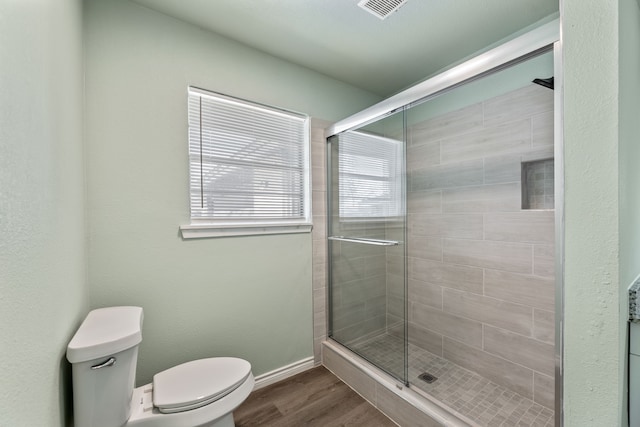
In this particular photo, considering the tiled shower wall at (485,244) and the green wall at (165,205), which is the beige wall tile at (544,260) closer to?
the tiled shower wall at (485,244)

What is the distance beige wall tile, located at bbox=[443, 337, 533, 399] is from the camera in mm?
1744

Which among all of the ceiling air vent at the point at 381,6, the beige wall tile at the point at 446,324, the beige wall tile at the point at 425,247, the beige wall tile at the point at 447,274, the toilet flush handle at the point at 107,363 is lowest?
the beige wall tile at the point at 446,324

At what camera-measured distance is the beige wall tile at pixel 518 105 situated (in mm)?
1633

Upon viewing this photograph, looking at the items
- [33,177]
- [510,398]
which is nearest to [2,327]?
[33,177]

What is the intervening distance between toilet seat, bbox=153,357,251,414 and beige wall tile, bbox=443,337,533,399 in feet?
5.38

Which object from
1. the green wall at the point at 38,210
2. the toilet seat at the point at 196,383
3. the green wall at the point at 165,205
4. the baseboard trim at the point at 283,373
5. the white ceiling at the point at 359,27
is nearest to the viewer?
the green wall at the point at 38,210

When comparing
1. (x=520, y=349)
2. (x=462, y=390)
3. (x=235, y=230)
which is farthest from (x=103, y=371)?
(x=520, y=349)

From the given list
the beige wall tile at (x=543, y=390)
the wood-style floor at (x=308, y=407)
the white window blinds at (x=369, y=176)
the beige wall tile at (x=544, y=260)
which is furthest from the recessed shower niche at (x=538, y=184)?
the wood-style floor at (x=308, y=407)

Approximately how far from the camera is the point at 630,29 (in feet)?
2.73

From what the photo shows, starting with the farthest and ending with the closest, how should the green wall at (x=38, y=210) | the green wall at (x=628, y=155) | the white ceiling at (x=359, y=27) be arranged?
the white ceiling at (x=359, y=27)
the green wall at (x=628, y=155)
the green wall at (x=38, y=210)

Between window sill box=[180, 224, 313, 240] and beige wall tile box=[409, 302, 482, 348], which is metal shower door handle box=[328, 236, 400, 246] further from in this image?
→ beige wall tile box=[409, 302, 482, 348]

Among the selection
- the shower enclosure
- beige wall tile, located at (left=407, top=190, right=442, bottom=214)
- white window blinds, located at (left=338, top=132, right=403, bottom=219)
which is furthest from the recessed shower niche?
white window blinds, located at (left=338, top=132, right=403, bottom=219)

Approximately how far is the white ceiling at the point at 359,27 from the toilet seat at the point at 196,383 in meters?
2.02

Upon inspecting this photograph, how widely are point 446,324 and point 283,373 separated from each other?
1358 millimetres
